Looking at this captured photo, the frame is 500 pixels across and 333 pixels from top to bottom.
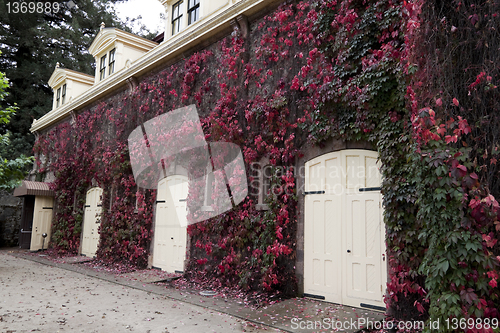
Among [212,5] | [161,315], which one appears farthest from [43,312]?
[212,5]

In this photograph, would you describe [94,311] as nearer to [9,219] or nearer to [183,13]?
[183,13]

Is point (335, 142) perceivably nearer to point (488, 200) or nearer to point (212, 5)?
Answer: point (488, 200)

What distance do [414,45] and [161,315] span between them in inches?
211

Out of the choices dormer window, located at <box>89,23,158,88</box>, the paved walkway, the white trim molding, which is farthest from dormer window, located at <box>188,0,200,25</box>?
the paved walkway

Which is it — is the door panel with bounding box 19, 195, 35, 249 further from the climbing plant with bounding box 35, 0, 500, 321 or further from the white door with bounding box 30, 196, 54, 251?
the climbing plant with bounding box 35, 0, 500, 321

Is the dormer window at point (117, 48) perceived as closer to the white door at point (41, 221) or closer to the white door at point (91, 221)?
the white door at point (91, 221)

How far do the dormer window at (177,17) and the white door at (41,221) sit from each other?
943cm

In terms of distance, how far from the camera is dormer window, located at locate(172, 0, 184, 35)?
Answer: 11000 millimetres

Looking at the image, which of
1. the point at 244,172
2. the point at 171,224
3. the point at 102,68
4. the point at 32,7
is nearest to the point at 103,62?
the point at 102,68

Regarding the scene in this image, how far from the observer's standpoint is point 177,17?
11086 mm

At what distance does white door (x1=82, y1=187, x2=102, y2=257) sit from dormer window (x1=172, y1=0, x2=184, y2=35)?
613cm

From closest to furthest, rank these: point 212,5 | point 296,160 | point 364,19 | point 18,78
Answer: point 364,19 < point 296,160 < point 212,5 < point 18,78

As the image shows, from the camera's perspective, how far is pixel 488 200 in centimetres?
375

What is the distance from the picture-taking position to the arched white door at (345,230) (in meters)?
5.80
